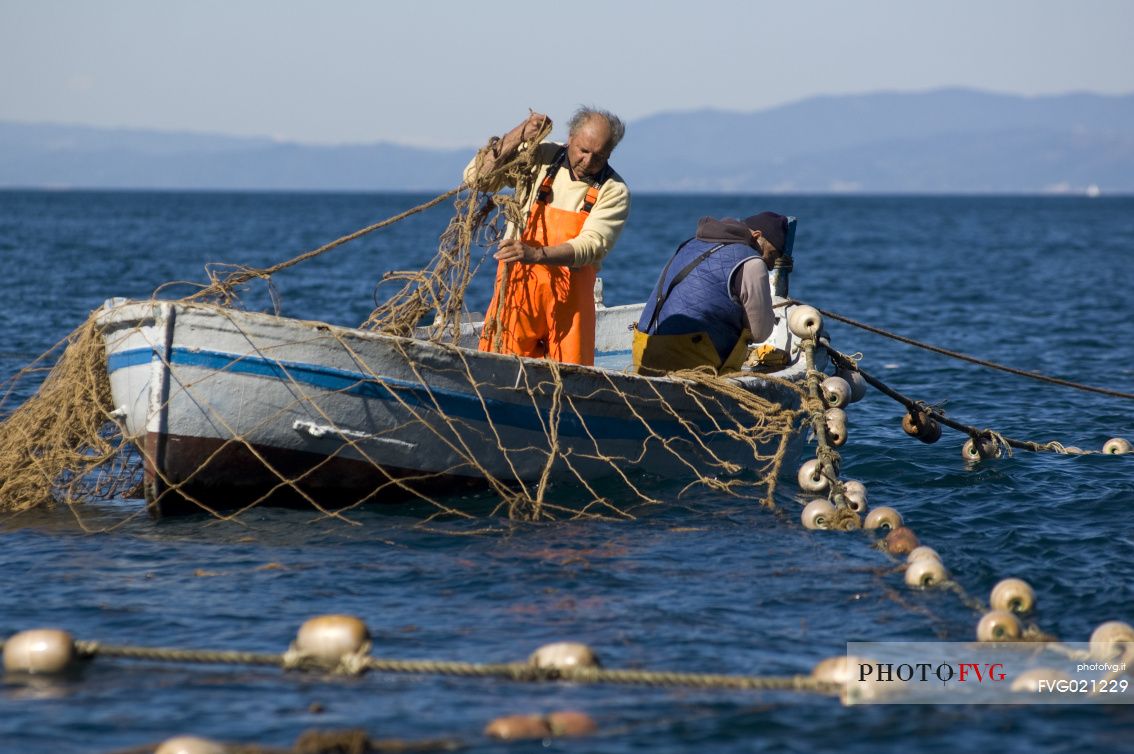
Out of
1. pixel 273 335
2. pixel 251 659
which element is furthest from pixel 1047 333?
pixel 251 659

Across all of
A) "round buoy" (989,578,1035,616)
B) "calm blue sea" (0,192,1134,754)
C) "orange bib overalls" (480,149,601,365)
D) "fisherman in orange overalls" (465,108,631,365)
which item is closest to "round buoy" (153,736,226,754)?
"calm blue sea" (0,192,1134,754)

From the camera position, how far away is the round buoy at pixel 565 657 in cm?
568

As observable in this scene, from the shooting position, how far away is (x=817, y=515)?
831 centimetres

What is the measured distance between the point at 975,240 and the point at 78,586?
187 feet

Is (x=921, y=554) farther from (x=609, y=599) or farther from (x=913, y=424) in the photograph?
(x=913, y=424)

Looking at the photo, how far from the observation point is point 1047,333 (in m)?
21.0

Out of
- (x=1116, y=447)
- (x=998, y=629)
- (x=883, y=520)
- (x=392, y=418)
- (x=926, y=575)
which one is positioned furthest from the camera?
(x=1116, y=447)

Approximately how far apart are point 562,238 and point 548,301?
0.43m

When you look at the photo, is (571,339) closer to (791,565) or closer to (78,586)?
(791,565)

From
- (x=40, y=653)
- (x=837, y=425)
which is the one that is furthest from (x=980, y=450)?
(x=40, y=653)

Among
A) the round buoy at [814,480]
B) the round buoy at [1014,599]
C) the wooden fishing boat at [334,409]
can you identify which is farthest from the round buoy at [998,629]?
the wooden fishing boat at [334,409]

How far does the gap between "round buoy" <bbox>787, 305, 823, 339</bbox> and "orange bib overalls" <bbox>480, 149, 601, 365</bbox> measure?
1574 mm

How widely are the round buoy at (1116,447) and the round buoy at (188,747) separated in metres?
8.50

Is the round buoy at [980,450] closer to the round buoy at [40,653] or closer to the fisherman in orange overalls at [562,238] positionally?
the fisherman in orange overalls at [562,238]
